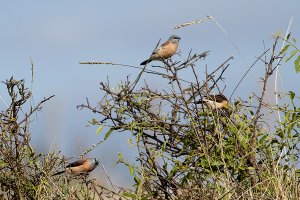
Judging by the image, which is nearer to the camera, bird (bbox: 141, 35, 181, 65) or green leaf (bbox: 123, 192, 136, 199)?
green leaf (bbox: 123, 192, 136, 199)

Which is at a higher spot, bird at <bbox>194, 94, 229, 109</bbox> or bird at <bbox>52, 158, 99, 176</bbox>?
bird at <bbox>52, 158, 99, 176</bbox>

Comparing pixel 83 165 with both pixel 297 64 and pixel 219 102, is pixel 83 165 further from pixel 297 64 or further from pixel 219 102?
pixel 297 64

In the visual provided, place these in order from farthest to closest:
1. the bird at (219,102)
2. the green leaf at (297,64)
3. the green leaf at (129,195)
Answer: the bird at (219,102) < the green leaf at (129,195) < the green leaf at (297,64)

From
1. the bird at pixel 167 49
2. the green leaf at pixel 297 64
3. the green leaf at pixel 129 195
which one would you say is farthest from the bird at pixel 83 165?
the green leaf at pixel 297 64

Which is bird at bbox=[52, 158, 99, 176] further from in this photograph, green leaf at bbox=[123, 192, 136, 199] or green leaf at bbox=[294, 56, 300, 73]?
green leaf at bbox=[294, 56, 300, 73]

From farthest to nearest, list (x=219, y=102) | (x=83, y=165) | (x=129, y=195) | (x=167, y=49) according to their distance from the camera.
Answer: (x=167, y=49) → (x=83, y=165) → (x=219, y=102) → (x=129, y=195)

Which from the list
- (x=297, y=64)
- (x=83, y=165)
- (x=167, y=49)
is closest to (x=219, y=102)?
(x=297, y=64)

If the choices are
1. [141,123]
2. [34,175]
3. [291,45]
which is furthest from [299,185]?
[34,175]

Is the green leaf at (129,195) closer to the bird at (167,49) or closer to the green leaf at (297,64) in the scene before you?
the green leaf at (297,64)

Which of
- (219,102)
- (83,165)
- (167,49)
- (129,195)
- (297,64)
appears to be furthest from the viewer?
(167,49)

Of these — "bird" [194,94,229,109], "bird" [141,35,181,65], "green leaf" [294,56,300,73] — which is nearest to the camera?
"green leaf" [294,56,300,73]

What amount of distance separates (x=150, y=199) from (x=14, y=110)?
1.77 m

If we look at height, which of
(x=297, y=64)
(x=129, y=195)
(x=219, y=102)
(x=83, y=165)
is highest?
(x=83, y=165)

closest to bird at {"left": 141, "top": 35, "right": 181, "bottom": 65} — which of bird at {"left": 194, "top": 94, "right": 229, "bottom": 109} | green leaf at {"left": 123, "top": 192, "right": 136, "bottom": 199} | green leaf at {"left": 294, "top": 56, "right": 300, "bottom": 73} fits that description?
bird at {"left": 194, "top": 94, "right": 229, "bottom": 109}
